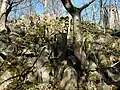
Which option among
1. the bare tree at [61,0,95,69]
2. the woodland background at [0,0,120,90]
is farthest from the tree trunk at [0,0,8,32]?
the bare tree at [61,0,95,69]

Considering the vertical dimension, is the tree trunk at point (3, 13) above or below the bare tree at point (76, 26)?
above

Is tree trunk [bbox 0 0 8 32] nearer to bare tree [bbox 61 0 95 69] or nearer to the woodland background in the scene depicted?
the woodland background

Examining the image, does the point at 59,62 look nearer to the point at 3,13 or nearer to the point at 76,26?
the point at 76,26

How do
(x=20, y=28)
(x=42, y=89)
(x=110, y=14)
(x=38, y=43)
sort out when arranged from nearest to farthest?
(x=42, y=89)
(x=38, y=43)
(x=20, y=28)
(x=110, y=14)

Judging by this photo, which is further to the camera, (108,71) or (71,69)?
(108,71)

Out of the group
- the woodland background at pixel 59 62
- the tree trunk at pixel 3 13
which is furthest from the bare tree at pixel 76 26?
the tree trunk at pixel 3 13

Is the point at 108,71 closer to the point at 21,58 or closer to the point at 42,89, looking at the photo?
the point at 42,89

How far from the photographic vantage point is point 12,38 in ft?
35.8

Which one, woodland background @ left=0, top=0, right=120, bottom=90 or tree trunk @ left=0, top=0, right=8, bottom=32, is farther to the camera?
tree trunk @ left=0, top=0, right=8, bottom=32

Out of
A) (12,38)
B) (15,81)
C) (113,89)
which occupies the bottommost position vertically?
(113,89)

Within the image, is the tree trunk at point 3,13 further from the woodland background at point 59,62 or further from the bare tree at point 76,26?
the bare tree at point 76,26

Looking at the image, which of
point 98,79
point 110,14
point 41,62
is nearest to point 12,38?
point 41,62

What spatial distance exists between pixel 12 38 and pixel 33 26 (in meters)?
2.79

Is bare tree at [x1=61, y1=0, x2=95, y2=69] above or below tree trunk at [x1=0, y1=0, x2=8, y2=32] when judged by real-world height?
below
